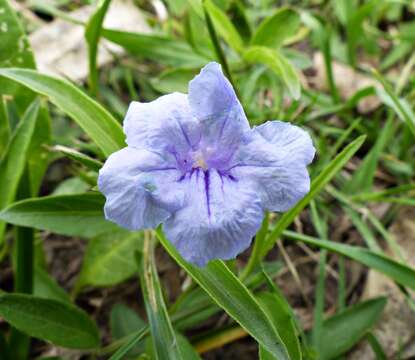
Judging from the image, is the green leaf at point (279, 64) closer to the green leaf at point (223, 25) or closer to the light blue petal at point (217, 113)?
the green leaf at point (223, 25)

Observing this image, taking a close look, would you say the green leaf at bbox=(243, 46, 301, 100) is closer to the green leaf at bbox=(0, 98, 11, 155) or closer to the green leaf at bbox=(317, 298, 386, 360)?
the green leaf at bbox=(317, 298, 386, 360)

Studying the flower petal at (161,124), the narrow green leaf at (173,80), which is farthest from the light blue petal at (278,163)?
the narrow green leaf at (173,80)

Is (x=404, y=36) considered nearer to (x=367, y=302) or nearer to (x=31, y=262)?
(x=367, y=302)

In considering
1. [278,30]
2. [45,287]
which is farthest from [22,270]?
[278,30]

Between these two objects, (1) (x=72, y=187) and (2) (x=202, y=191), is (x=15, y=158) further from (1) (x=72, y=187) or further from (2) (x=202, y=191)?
(2) (x=202, y=191)

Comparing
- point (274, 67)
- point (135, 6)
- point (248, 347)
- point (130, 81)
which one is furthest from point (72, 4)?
point (248, 347)

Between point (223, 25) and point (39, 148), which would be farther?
point (223, 25)

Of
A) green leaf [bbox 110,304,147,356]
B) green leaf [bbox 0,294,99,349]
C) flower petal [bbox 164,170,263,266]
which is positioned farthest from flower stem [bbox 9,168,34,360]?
flower petal [bbox 164,170,263,266]
